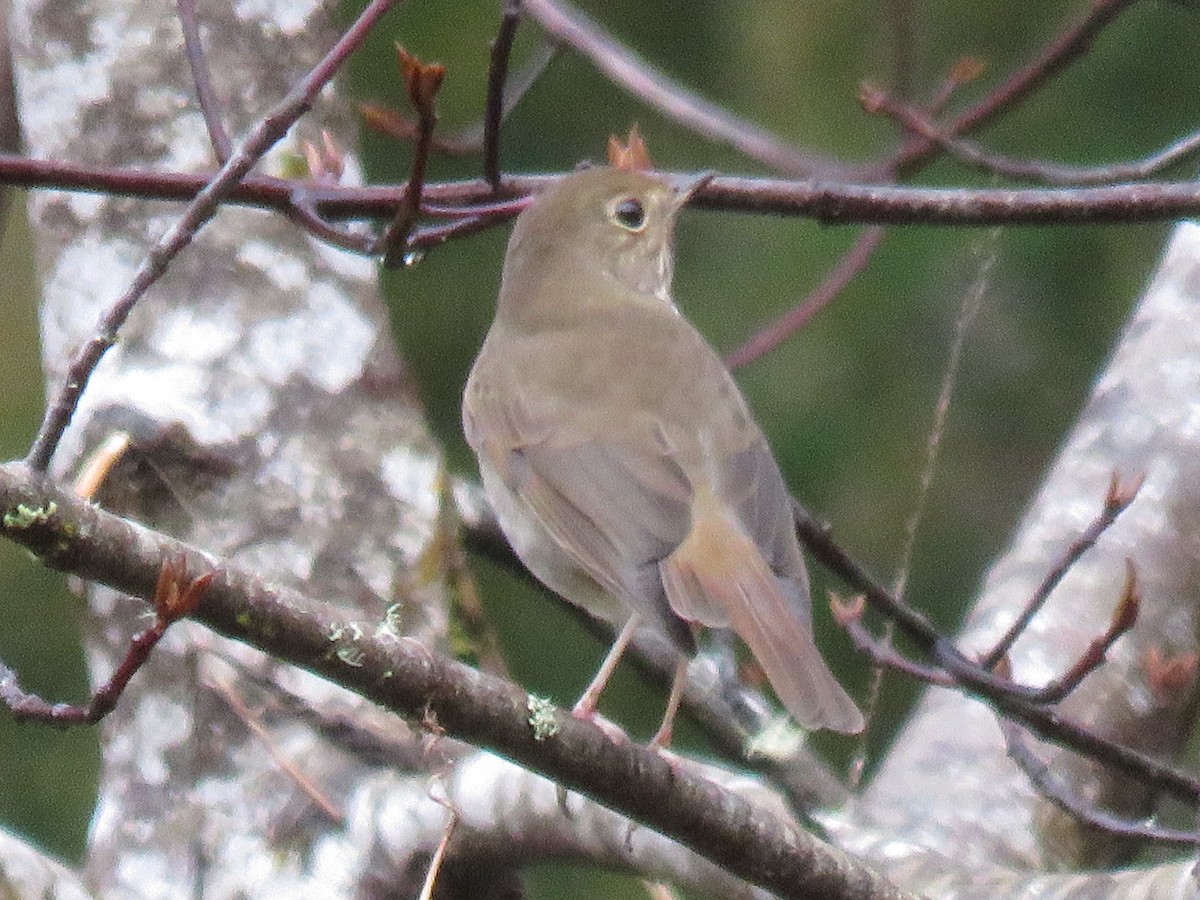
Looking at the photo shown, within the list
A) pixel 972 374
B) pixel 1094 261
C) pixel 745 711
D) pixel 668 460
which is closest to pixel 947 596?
pixel 972 374

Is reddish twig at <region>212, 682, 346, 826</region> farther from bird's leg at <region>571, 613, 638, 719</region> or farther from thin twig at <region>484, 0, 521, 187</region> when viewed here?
thin twig at <region>484, 0, 521, 187</region>

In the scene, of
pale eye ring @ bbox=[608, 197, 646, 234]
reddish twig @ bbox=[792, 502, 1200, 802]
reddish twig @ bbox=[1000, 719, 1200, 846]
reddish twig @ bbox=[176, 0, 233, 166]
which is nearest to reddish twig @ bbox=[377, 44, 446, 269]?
reddish twig @ bbox=[176, 0, 233, 166]

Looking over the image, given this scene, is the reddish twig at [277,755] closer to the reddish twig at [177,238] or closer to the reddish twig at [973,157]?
the reddish twig at [177,238]

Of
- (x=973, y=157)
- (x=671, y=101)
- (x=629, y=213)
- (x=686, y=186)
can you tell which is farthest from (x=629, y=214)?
(x=973, y=157)

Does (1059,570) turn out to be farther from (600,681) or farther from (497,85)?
(497,85)

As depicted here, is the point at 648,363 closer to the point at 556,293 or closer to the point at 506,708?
the point at 556,293

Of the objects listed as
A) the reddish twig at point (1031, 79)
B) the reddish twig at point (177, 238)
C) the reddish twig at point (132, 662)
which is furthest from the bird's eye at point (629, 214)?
the reddish twig at point (132, 662)

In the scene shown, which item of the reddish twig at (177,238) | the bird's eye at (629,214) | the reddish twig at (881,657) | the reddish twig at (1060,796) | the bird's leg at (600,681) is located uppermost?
the reddish twig at (177,238)
